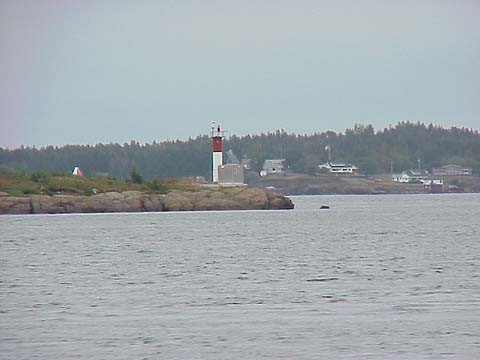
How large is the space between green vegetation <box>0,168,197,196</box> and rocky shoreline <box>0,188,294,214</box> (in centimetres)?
152

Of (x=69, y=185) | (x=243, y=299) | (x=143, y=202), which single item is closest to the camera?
(x=243, y=299)

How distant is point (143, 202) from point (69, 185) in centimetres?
656

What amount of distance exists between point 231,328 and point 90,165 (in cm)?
17326

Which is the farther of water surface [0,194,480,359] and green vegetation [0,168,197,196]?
green vegetation [0,168,197,196]

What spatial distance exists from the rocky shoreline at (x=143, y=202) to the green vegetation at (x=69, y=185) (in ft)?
4.98

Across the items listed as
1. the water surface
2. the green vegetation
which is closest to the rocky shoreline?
the green vegetation

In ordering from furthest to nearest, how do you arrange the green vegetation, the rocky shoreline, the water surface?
the green vegetation, the rocky shoreline, the water surface

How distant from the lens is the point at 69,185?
98812mm

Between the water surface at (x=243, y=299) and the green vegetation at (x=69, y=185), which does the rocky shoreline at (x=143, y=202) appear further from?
the water surface at (x=243, y=299)

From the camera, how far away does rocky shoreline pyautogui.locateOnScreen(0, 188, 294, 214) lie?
309 feet

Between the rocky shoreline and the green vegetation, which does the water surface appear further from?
the green vegetation

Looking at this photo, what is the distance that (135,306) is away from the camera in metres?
26.2

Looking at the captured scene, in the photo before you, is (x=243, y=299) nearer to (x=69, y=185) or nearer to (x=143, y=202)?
(x=143, y=202)

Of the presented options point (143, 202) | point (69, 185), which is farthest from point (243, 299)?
point (69, 185)
